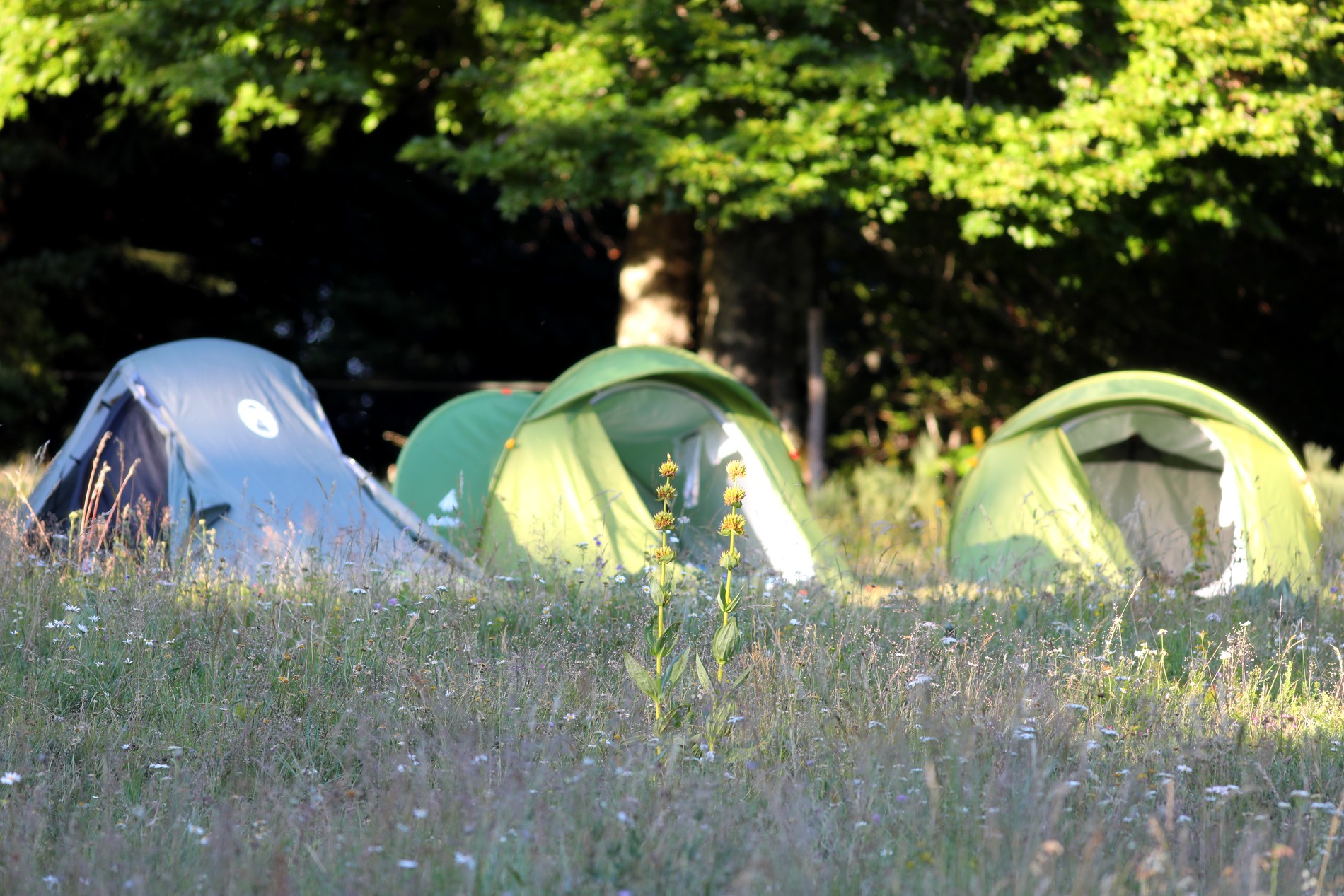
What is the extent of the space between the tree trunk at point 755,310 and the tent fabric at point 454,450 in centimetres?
225

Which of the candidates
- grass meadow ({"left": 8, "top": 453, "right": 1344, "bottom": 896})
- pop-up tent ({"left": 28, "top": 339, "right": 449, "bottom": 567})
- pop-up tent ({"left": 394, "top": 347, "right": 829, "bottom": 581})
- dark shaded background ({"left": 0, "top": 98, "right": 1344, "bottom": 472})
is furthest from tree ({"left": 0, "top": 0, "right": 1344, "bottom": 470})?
grass meadow ({"left": 8, "top": 453, "right": 1344, "bottom": 896})

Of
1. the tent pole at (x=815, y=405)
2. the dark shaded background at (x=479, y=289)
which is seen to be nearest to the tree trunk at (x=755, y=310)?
the tent pole at (x=815, y=405)

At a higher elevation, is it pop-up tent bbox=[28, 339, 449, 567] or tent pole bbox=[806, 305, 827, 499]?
tent pole bbox=[806, 305, 827, 499]

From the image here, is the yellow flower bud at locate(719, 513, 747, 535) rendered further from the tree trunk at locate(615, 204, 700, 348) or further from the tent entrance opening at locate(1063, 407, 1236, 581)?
the tree trunk at locate(615, 204, 700, 348)

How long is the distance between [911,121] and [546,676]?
6318mm

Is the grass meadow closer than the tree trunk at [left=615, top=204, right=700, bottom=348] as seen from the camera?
Yes

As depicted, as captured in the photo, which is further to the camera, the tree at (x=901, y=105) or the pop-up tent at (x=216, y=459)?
the tree at (x=901, y=105)

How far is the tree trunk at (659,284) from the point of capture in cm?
1103

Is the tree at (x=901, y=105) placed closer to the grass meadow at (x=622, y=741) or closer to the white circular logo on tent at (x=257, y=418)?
the white circular logo on tent at (x=257, y=418)

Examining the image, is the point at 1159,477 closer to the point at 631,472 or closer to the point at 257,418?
the point at 631,472

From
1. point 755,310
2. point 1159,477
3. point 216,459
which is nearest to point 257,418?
point 216,459

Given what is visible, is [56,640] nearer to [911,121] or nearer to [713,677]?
[713,677]

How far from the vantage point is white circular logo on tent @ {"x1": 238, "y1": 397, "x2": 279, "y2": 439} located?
6852 mm

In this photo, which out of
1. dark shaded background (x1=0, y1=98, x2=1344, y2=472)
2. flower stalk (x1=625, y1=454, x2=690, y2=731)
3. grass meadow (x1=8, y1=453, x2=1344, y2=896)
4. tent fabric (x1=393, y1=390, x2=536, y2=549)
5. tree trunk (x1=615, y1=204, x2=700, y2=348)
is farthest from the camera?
dark shaded background (x1=0, y1=98, x2=1344, y2=472)
